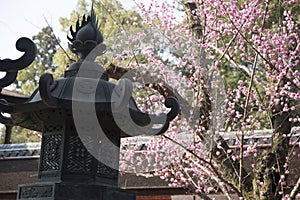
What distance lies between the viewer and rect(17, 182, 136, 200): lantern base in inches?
94.3

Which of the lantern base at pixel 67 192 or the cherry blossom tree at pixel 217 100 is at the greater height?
the cherry blossom tree at pixel 217 100

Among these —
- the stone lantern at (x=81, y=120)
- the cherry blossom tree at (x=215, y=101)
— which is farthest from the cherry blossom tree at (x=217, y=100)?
the stone lantern at (x=81, y=120)

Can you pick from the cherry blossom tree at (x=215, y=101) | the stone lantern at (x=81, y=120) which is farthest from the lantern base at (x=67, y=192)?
the cherry blossom tree at (x=215, y=101)

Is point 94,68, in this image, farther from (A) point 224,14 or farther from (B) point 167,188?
(B) point 167,188

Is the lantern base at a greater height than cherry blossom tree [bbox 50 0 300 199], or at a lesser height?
lesser

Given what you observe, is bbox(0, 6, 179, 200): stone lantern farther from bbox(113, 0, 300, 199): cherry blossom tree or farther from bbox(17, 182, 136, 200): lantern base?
bbox(113, 0, 300, 199): cherry blossom tree

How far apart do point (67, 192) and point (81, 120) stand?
0.43m

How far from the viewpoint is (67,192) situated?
2.40 meters

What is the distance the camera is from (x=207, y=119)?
601 centimetres

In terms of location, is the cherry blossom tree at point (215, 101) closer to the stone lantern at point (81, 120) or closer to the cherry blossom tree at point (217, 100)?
the cherry blossom tree at point (217, 100)

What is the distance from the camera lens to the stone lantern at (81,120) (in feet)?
8.00

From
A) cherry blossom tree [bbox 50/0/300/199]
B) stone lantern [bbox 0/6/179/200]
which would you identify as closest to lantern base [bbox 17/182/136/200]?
stone lantern [bbox 0/6/179/200]

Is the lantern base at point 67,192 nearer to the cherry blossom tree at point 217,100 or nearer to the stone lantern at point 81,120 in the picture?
the stone lantern at point 81,120

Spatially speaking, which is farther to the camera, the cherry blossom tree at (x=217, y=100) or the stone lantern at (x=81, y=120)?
the cherry blossom tree at (x=217, y=100)
